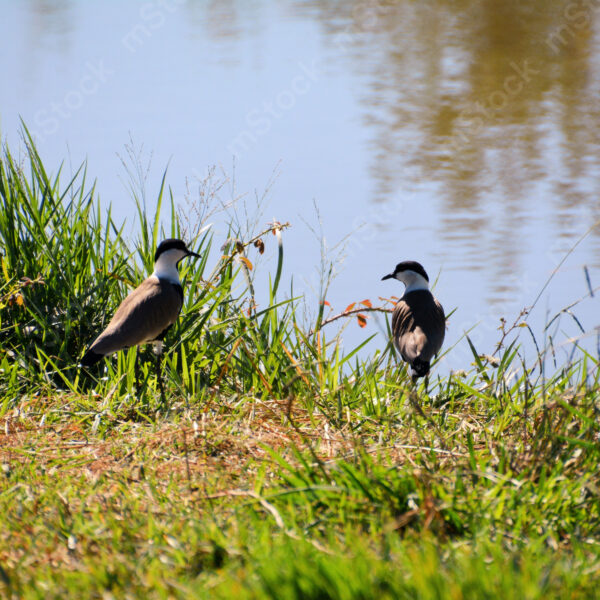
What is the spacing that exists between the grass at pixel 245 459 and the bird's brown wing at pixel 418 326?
0.21 m

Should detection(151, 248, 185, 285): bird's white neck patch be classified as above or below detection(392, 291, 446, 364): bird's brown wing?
above

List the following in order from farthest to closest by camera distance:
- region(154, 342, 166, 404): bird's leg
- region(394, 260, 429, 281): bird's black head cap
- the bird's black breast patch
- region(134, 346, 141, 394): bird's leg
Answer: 1. region(394, 260, 429, 281): bird's black head cap
2. the bird's black breast patch
3. region(134, 346, 141, 394): bird's leg
4. region(154, 342, 166, 404): bird's leg

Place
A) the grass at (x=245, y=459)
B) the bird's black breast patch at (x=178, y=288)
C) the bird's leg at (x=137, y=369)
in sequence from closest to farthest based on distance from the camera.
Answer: the grass at (x=245, y=459), the bird's leg at (x=137, y=369), the bird's black breast patch at (x=178, y=288)

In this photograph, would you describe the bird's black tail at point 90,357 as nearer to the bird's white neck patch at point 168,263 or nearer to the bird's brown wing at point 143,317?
the bird's brown wing at point 143,317

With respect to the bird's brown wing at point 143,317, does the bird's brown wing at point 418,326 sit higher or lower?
lower

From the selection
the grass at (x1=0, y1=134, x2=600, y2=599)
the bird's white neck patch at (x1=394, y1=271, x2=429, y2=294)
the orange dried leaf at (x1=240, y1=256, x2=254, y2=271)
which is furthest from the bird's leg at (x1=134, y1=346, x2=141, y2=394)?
the bird's white neck patch at (x1=394, y1=271, x2=429, y2=294)

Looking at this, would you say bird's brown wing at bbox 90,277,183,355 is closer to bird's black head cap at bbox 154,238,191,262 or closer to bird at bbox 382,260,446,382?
bird's black head cap at bbox 154,238,191,262

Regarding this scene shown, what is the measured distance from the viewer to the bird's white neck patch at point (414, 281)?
18.6 feet

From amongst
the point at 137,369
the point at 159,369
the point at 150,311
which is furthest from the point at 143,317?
the point at 137,369

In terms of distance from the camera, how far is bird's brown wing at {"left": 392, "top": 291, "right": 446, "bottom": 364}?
4957mm

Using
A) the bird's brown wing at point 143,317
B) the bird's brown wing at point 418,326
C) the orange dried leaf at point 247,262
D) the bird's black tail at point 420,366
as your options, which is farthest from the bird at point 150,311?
the bird's black tail at point 420,366

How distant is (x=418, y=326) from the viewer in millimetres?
5117

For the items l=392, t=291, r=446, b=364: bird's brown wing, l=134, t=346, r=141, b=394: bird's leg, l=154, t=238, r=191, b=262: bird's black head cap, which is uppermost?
l=154, t=238, r=191, b=262: bird's black head cap

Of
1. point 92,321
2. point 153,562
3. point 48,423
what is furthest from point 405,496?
point 92,321
